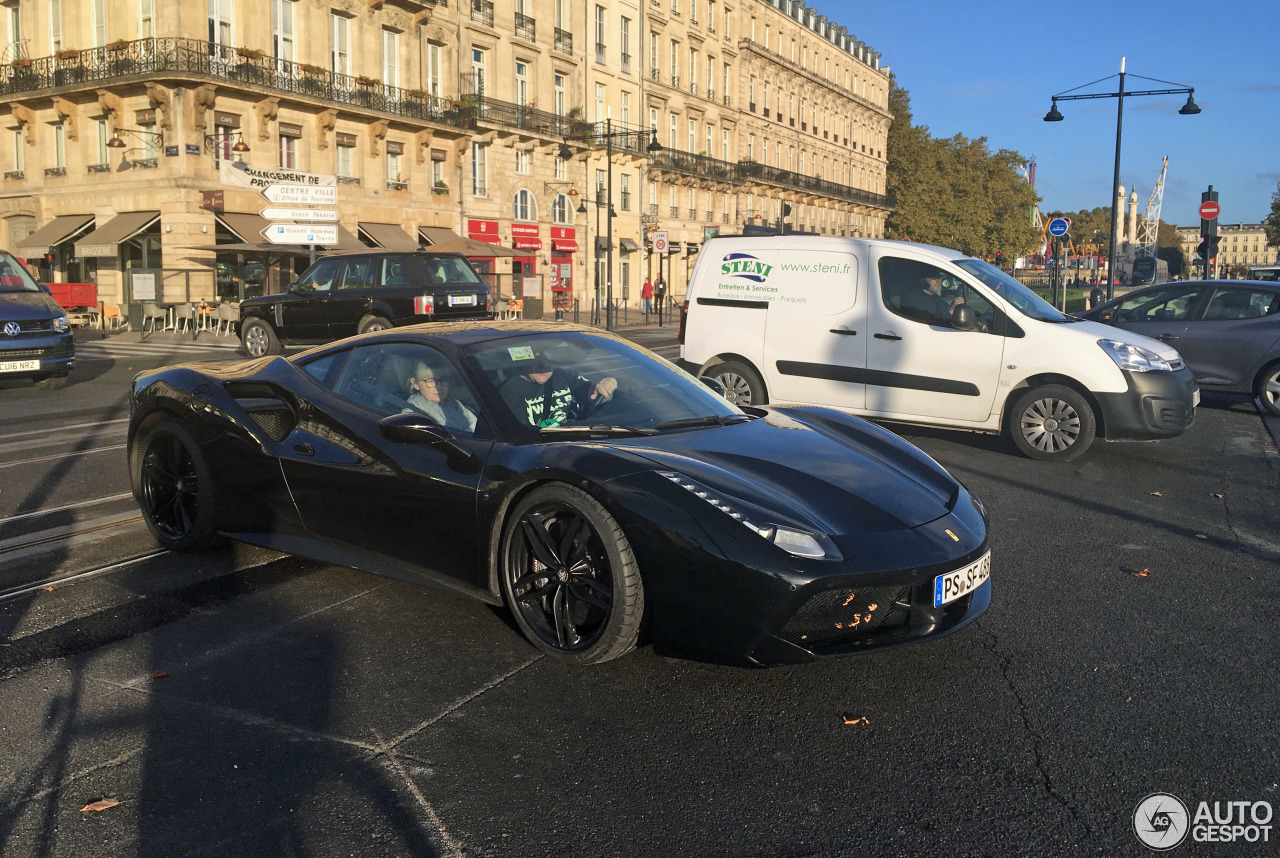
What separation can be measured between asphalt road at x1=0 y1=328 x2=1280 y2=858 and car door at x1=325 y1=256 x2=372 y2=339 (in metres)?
12.3

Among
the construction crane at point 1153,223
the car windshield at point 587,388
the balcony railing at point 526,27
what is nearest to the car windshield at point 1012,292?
the car windshield at point 587,388

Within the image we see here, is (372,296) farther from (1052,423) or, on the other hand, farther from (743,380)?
(1052,423)

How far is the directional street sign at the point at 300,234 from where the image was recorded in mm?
19234

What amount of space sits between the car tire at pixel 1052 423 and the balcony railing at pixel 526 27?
4107 centimetres

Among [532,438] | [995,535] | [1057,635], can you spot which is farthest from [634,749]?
[995,535]

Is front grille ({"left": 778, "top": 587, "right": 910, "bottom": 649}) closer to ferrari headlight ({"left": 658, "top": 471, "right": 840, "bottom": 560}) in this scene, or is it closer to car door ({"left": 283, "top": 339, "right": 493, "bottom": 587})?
ferrari headlight ({"left": 658, "top": 471, "right": 840, "bottom": 560})

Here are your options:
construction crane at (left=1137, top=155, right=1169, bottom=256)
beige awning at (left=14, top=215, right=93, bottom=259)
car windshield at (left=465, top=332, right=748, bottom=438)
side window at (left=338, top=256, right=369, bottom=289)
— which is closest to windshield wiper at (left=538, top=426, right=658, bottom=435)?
car windshield at (left=465, top=332, right=748, bottom=438)

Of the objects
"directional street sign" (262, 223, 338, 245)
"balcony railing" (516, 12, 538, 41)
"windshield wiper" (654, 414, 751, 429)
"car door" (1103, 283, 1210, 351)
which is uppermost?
"balcony railing" (516, 12, 538, 41)

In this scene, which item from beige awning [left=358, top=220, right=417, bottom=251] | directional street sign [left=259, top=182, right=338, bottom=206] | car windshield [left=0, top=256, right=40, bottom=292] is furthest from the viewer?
beige awning [left=358, top=220, right=417, bottom=251]

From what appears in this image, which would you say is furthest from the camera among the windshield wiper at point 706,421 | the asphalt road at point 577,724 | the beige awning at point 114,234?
the beige awning at point 114,234

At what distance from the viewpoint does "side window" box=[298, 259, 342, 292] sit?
17.9 m

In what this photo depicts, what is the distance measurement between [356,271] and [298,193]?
2782 mm

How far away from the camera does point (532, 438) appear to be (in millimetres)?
4246

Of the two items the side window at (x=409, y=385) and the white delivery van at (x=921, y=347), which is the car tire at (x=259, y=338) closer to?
the white delivery van at (x=921, y=347)
